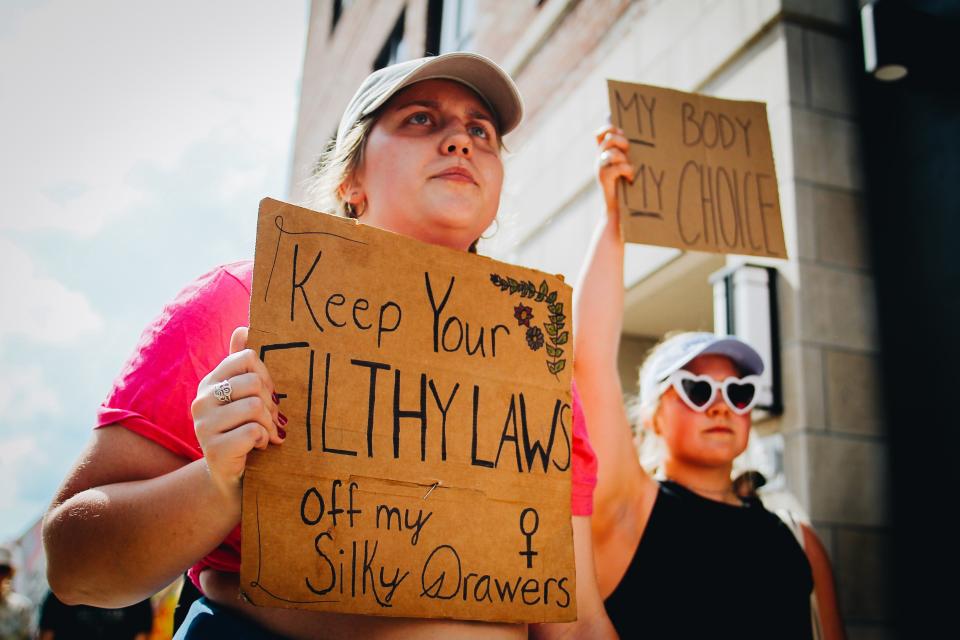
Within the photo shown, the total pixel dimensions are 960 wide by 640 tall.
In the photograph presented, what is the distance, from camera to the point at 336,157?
1.81m

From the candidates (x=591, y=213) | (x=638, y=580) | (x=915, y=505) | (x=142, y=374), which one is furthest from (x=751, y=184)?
(x=591, y=213)

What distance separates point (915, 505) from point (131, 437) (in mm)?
3228

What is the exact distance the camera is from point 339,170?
181 cm

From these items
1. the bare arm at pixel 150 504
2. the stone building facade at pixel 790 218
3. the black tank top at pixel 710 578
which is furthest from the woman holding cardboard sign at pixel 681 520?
the bare arm at pixel 150 504

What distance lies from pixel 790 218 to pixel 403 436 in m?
2.93

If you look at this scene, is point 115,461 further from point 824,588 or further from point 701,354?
point 824,588

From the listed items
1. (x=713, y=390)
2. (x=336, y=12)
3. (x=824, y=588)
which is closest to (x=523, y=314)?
(x=713, y=390)

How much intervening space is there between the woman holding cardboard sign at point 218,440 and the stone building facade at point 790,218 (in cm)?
50

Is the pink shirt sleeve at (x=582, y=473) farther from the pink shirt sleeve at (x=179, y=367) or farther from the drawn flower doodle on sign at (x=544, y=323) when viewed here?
the pink shirt sleeve at (x=179, y=367)

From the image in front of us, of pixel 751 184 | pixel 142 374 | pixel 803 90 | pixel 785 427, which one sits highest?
pixel 803 90

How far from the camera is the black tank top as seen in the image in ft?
7.34

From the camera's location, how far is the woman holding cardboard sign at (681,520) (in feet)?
7.41

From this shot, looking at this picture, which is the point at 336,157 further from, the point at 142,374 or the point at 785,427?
the point at 785,427

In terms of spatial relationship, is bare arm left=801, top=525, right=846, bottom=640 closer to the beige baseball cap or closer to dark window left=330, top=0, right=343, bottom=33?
the beige baseball cap
